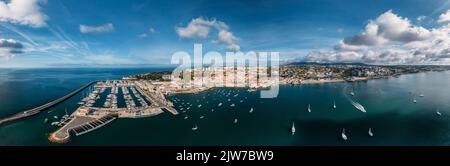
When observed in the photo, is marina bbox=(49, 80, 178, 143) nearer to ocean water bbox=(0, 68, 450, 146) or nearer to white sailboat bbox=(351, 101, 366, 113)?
ocean water bbox=(0, 68, 450, 146)

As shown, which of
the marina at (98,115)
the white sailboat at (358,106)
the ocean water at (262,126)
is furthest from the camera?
the white sailboat at (358,106)

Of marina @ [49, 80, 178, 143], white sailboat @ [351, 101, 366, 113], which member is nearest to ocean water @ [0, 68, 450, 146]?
white sailboat @ [351, 101, 366, 113]

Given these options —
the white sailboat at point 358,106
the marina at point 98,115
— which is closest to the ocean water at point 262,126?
the white sailboat at point 358,106

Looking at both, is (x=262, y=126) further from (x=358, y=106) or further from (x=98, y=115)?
(x=98, y=115)

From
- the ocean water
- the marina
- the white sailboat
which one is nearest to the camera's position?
the ocean water

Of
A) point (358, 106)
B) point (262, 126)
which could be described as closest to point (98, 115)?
point (262, 126)

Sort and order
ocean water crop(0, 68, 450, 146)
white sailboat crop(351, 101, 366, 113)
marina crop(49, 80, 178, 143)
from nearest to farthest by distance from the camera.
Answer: ocean water crop(0, 68, 450, 146)
marina crop(49, 80, 178, 143)
white sailboat crop(351, 101, 366, 113)

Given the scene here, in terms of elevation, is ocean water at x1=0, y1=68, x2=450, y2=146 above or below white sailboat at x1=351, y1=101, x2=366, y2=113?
below

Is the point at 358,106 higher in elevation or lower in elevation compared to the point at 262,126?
higher

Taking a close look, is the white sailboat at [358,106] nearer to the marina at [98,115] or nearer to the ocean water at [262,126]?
the ocean water at [262,126]

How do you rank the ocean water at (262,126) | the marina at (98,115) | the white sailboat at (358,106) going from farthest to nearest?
the white sailboat at (358,106), the marina at (98,115), the ocean water at (262,126)

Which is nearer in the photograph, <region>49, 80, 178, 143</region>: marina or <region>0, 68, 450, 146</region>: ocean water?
<region>0, 68, 450, 146</region>: ocean water
